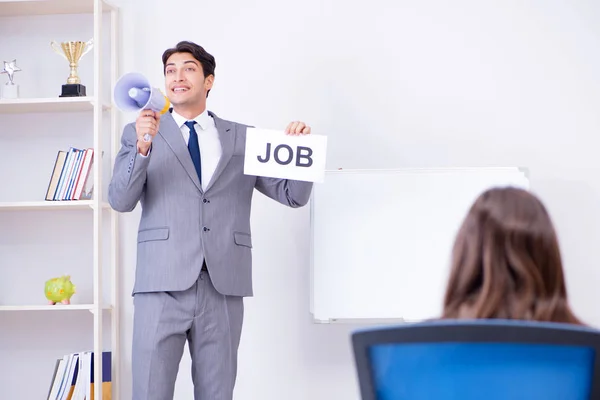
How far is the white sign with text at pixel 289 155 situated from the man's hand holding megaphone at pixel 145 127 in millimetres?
317

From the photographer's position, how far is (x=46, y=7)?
11.4ft

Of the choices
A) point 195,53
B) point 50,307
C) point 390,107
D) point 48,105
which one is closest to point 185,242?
point 195,53

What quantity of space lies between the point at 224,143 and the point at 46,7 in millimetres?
1351

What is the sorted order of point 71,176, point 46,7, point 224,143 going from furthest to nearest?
point 46,7 < point 71,176 < point 224,143

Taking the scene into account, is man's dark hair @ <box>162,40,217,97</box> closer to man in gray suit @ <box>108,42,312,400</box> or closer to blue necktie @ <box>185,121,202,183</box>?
man in gray suit @ <box>108,42,312,400</box>

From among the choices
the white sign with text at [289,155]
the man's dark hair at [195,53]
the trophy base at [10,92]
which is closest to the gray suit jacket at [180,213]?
the white sign with text at [289,155]

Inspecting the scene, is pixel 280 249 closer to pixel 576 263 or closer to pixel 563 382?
pixel 576 263

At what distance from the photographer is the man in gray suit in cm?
253

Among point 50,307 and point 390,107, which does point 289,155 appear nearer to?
point 390,107

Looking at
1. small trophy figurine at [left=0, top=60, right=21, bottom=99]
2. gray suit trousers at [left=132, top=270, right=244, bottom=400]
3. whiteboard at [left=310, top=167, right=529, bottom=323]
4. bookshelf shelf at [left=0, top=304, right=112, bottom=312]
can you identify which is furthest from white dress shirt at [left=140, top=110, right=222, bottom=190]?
small trophy figurine at [left=0, top=60, right=21, bottom=99]

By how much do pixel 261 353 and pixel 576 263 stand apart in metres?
1.47

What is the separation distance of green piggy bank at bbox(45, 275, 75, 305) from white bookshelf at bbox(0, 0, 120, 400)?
40 millimetres

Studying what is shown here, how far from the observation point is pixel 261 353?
3.49 m

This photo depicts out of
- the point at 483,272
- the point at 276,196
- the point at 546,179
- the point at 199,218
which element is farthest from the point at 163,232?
the point at 546,179
